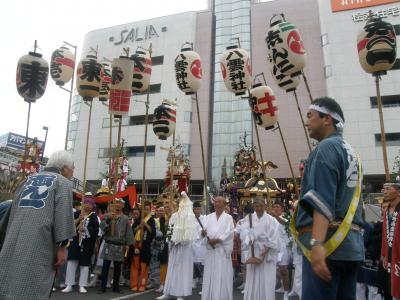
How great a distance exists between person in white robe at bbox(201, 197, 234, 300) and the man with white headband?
14.2 feet

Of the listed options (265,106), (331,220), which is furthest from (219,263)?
(331,220)

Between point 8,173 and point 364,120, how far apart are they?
25.5m

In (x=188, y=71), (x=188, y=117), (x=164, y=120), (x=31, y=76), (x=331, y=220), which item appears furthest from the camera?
(x=188, y=117)

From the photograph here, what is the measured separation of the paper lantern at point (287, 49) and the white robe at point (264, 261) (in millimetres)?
3539

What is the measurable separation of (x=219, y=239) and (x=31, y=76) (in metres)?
6.83

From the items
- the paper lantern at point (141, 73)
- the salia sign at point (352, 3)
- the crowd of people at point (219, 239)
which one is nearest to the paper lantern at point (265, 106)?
the crowd of people at point (219, 239)

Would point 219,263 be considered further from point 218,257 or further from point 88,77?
point 88,77

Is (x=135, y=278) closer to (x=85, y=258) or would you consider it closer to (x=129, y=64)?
(x=85, y=258)

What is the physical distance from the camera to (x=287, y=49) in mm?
7734

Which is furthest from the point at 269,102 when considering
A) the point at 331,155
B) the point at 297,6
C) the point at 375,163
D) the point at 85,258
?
the point at 297,6

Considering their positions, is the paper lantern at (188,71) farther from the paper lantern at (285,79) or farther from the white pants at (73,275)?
the white pants at (73,275)

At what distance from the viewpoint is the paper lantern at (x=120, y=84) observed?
8.72 metres

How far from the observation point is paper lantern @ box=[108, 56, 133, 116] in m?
8.72

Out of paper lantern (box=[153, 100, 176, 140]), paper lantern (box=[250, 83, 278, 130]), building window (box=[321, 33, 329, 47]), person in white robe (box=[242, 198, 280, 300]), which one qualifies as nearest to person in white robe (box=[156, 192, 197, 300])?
person in white robe (box=[242, 198, 280, 300])
